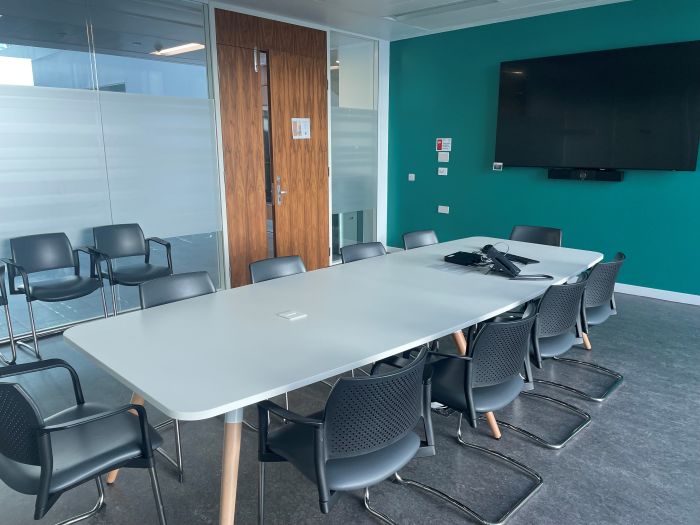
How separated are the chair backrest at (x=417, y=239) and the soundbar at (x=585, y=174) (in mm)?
1911

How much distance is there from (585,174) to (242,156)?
11.8 ft

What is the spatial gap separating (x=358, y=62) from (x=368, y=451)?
584 centimetres

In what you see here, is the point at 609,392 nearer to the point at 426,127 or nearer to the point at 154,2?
the point at 426,127

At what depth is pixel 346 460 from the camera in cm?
176

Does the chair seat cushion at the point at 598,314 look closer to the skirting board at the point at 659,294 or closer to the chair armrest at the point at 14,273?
the skirting board at the point at 659,294

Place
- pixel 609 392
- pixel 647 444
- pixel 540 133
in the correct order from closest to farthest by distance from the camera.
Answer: pixel 647 444 → pixel 609 392 → pixel 540 133

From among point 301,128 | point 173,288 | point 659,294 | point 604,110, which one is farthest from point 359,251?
point 659,294

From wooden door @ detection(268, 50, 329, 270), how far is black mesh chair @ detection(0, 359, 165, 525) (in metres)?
3.96

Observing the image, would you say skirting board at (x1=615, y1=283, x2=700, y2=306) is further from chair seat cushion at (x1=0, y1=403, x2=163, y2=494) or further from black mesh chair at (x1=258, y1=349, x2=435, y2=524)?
chair seat cushion at (x1=0, y1=403, x2=163, y2=494)

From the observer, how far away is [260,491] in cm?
196

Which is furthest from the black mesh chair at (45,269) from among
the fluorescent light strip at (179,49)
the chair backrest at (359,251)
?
the chair backrest at (359,251)

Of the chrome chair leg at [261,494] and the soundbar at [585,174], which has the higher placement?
the soundbar at [585,174]

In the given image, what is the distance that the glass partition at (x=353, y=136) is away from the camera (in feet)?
20.7

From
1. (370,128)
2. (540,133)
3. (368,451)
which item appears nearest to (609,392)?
(368,451)
